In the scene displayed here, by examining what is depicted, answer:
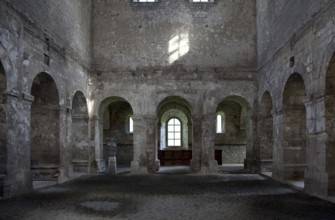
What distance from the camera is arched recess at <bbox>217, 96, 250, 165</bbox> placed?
2306 cm

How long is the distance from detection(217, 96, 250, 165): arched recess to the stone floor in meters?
10.9

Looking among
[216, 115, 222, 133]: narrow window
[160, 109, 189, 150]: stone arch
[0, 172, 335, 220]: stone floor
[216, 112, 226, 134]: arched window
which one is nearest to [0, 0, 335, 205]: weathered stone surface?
[0, 172, 335, 220]: stone floor

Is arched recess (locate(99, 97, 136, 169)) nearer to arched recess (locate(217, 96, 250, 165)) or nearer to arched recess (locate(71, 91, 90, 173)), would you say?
arched recess (locate(217, 96, 250, 165))

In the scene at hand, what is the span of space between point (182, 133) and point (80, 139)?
9.79 metres

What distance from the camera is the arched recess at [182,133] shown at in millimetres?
22094

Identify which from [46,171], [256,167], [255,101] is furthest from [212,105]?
[46,171]

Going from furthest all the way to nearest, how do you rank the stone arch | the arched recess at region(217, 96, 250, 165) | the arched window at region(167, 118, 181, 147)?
the arched window at region(167, 118, 181, 147) → the stone arch → the arched recess at region(217, 96, 250, 165)

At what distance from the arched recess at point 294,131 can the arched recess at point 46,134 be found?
8203mm

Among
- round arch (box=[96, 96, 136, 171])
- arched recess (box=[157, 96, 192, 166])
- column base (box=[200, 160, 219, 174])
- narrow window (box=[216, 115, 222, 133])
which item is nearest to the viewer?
column base (box=[200, 160, 219, 174])

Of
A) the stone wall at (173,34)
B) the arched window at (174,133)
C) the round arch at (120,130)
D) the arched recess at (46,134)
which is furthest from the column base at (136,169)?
the arched window at (174,133)

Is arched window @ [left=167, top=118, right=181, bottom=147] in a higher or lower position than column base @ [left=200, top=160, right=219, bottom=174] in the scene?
higher

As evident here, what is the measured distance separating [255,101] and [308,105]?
21.7ft

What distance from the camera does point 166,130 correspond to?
25.1 metres

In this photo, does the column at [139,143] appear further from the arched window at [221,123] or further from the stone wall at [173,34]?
the arched window at [221,123]
